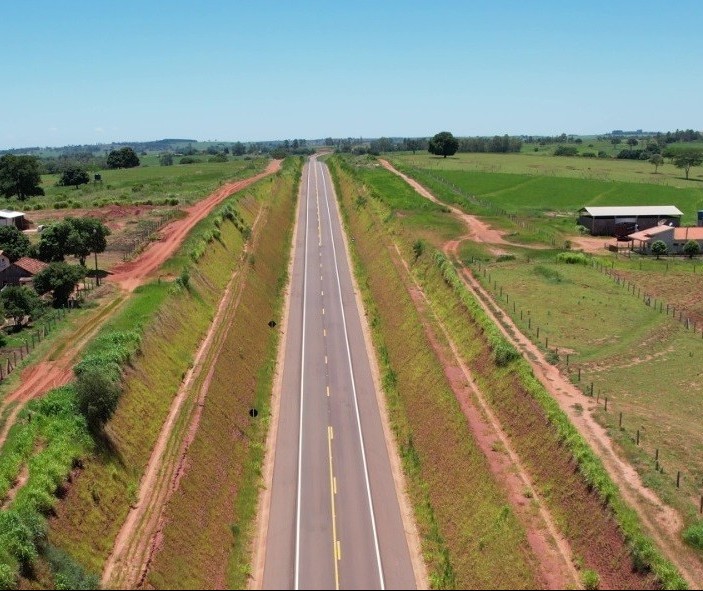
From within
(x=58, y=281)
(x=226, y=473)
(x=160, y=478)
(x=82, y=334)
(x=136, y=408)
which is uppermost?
(x=58, y=281)

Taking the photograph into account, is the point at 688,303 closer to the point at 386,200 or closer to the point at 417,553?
the point at 417,553

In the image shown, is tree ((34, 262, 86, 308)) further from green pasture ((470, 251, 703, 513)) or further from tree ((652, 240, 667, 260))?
tree ((652, 240, 667, 260))

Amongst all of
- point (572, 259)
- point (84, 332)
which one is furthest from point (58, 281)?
point (572, 259)

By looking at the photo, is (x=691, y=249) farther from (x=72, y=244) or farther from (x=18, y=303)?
(x=18, y=303)

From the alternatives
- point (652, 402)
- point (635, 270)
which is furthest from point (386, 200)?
point (652, 402)

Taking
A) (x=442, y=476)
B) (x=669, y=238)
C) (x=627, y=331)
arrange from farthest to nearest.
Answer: (x=669, y=238)
(x=627, y=331)
(x=442, y=476)

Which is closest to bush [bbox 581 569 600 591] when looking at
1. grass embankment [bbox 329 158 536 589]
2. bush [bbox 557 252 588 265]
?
grass embankment [bbox 329 158 536 589]
